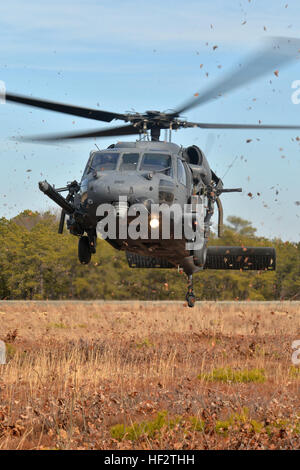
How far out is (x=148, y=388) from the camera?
12414 mm

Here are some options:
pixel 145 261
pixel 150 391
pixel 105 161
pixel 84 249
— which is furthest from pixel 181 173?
pixel 150 391

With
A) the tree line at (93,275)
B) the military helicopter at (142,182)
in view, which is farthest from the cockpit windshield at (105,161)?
the tree line at (93,275)

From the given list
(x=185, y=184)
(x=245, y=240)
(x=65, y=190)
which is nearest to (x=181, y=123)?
(x=185, y=184)

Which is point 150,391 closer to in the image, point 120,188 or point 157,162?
point 120,188

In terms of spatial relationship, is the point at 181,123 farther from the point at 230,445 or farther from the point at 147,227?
the point at 230,445

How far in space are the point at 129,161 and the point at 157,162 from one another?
608 mm

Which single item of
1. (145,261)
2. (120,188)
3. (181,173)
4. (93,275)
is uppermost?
(181,173)

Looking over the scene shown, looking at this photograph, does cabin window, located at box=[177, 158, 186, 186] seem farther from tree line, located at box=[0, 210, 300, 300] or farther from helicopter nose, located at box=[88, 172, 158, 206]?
tree line, located at box=[0, 210, 300, 300]

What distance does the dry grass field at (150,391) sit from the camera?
8789 mm

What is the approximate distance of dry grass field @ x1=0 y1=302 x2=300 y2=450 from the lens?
879 cm

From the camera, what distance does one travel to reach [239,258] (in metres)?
17.9

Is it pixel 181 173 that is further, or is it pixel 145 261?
pixel 145 261

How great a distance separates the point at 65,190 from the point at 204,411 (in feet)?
21.0

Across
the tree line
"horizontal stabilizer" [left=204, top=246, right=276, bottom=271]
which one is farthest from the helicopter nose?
the tree line
